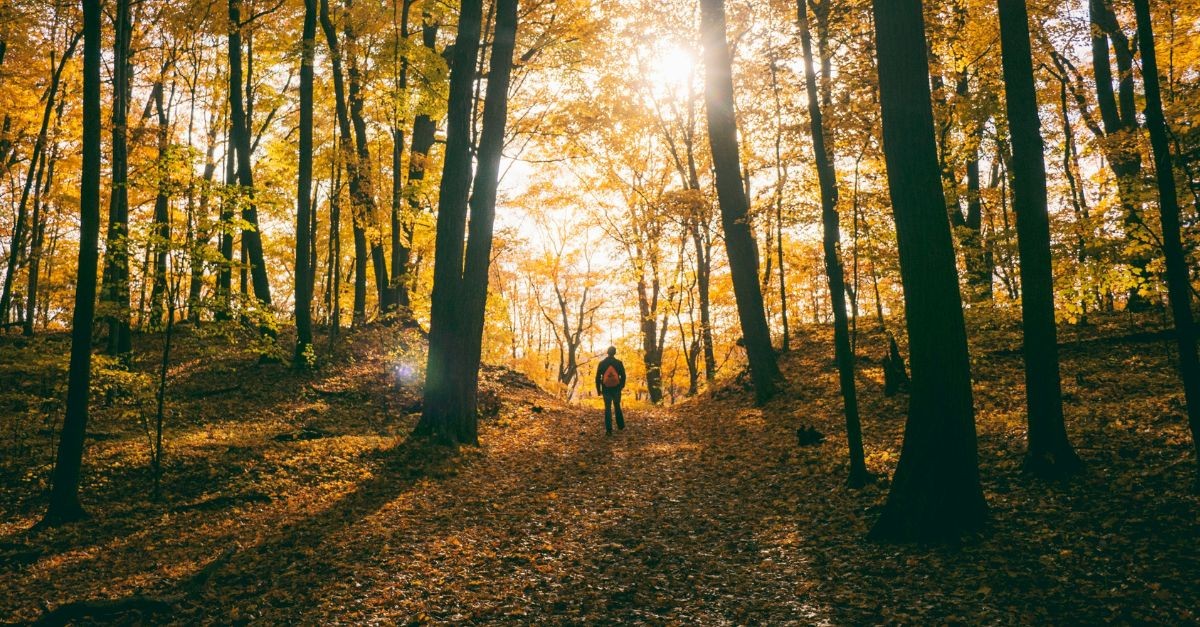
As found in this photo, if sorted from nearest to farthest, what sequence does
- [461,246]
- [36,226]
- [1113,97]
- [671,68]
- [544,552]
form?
1. [544,552]
2. [461,246]
3. [1113,97]
4. [36,226]
5. [671,68]

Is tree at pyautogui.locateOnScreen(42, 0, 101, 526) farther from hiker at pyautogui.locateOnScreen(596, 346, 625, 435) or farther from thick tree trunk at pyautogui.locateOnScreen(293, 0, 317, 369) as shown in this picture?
hiker at pyautogui.locateOnScreen(596, 346, 625, 435)

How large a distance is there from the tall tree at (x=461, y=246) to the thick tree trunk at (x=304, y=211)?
4.98 metres

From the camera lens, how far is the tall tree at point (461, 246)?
10.4 metres

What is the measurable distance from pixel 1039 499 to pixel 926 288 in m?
2.43

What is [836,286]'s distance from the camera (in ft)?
23.5

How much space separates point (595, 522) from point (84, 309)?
6.39 m

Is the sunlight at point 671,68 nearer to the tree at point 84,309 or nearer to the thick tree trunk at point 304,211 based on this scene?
the thick tree trunk at point 304,211

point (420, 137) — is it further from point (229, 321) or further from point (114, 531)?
point (114, 531)

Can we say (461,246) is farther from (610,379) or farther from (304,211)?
(304,211)

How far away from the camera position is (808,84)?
7.38m

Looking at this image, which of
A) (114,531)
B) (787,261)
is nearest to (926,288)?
(114,531)

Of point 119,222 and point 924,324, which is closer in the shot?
point 924,324

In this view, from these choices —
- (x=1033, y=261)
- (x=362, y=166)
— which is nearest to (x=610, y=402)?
(x=362, y=166)

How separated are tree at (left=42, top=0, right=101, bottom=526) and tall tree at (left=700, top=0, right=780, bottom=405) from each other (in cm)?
1083
